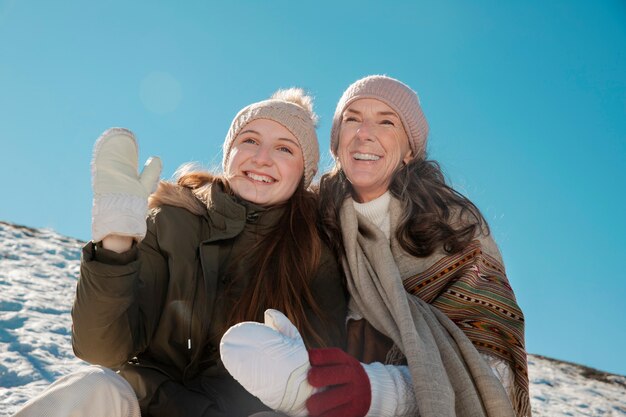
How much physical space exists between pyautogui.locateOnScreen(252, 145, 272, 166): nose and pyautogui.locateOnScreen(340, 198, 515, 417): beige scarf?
A: 0.40 m

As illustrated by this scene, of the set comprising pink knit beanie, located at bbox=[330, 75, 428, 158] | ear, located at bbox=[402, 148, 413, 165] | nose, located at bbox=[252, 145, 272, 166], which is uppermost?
pink knit beanie, located at bbox=[330, 75, 428, 158]

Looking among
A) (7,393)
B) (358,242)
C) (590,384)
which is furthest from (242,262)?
(590,384)

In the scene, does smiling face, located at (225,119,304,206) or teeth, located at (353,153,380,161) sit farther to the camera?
teeth, located at (353,153,380,161)

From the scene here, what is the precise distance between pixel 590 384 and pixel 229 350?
5.86m

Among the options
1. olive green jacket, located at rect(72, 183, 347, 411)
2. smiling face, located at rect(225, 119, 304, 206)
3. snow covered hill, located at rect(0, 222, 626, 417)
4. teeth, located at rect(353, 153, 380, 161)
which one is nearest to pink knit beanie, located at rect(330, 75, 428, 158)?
teeth, located at rect(353, 153, 380, 161)

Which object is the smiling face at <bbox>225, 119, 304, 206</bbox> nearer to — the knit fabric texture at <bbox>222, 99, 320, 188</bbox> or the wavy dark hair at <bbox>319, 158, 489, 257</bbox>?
the knit fabric texture at <bbox>222, 99, 320, 188</bbox>

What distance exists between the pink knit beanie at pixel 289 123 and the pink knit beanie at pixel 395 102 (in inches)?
8.3

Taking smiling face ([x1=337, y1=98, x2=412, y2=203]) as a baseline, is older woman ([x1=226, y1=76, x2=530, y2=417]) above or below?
below

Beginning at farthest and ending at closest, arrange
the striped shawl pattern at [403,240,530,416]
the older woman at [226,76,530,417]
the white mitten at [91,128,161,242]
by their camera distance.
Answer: the striped shawl pattern at [403,240,530,416] → the older woman at [226,76,530,417] → the white mitten at [91,128,161,242]

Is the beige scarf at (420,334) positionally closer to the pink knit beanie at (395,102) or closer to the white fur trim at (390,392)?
the white fur trim at (390,392)

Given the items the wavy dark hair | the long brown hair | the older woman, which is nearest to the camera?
the older woman

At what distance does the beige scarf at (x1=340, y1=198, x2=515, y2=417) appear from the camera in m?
2.20

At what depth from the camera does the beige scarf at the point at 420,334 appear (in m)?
2.20

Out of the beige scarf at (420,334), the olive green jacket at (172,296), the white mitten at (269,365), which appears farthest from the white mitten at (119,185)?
the beige scarf at (420,334)
